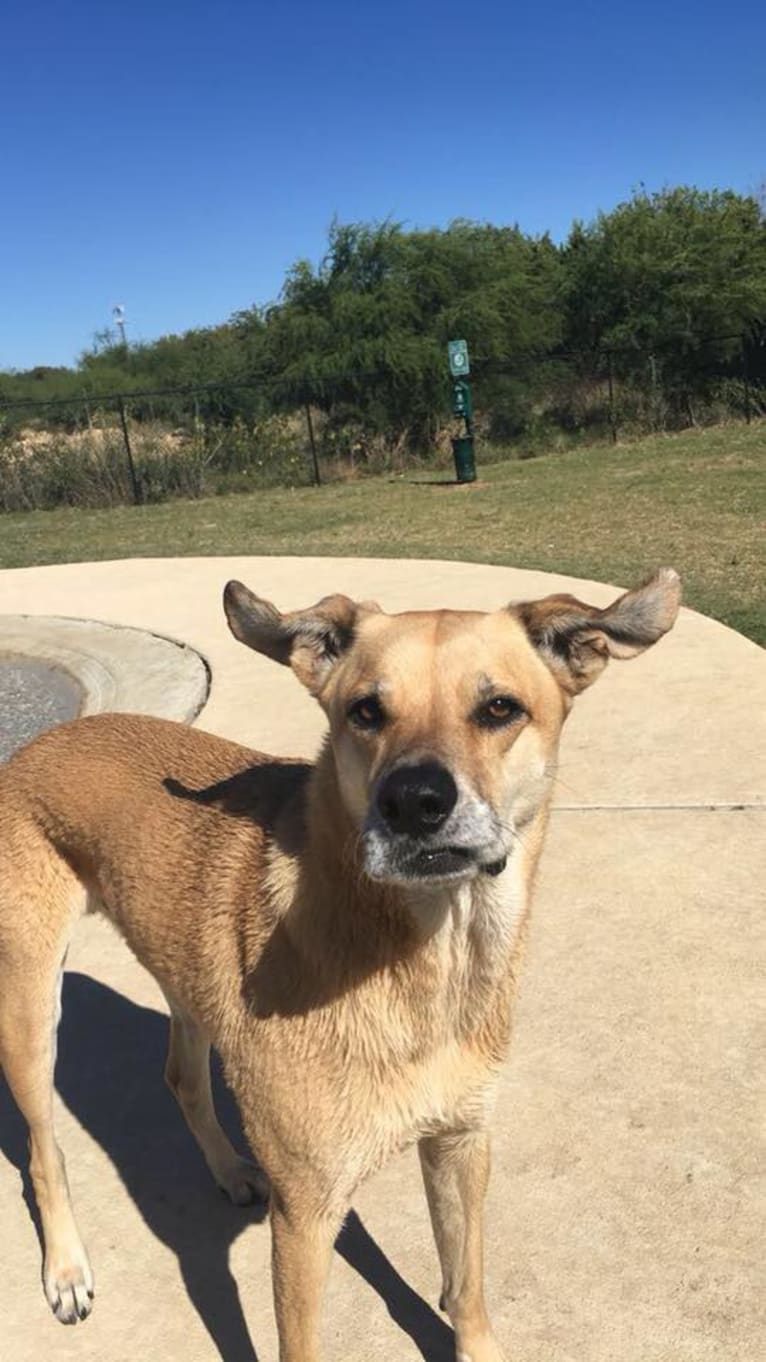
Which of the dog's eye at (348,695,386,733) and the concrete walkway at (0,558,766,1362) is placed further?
the concrete walkway at (0,558,766,1362)

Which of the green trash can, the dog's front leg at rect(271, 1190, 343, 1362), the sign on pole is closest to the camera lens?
the dog's front leg at rect(271, 1190, 343, 1362)

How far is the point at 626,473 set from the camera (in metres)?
16.5

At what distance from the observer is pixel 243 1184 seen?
2723 millimetres

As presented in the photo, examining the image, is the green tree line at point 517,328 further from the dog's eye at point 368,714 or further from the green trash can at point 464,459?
the dog's eye at point 368,714

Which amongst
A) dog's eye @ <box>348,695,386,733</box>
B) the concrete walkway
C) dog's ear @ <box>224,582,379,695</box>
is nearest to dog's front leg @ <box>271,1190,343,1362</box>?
the concrete walkway

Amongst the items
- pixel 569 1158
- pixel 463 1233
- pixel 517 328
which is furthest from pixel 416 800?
pixel 517 328

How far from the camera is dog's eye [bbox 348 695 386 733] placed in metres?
2.04

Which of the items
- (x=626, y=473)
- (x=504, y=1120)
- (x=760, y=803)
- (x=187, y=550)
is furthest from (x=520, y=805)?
(x=626, y=473)

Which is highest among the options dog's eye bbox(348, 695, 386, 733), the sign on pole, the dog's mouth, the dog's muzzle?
the sign on pole

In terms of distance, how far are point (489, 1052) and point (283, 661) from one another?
0.91 meters

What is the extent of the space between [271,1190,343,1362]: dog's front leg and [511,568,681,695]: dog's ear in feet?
3.87

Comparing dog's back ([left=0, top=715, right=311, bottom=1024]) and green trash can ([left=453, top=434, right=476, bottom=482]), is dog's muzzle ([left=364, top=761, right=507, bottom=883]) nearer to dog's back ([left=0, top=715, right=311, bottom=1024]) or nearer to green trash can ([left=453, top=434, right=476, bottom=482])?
dog's back ([left=0, top=715, right=311, bottom=1024])

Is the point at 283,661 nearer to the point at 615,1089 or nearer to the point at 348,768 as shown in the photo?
the point at 348,768

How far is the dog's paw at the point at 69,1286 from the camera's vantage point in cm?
244
